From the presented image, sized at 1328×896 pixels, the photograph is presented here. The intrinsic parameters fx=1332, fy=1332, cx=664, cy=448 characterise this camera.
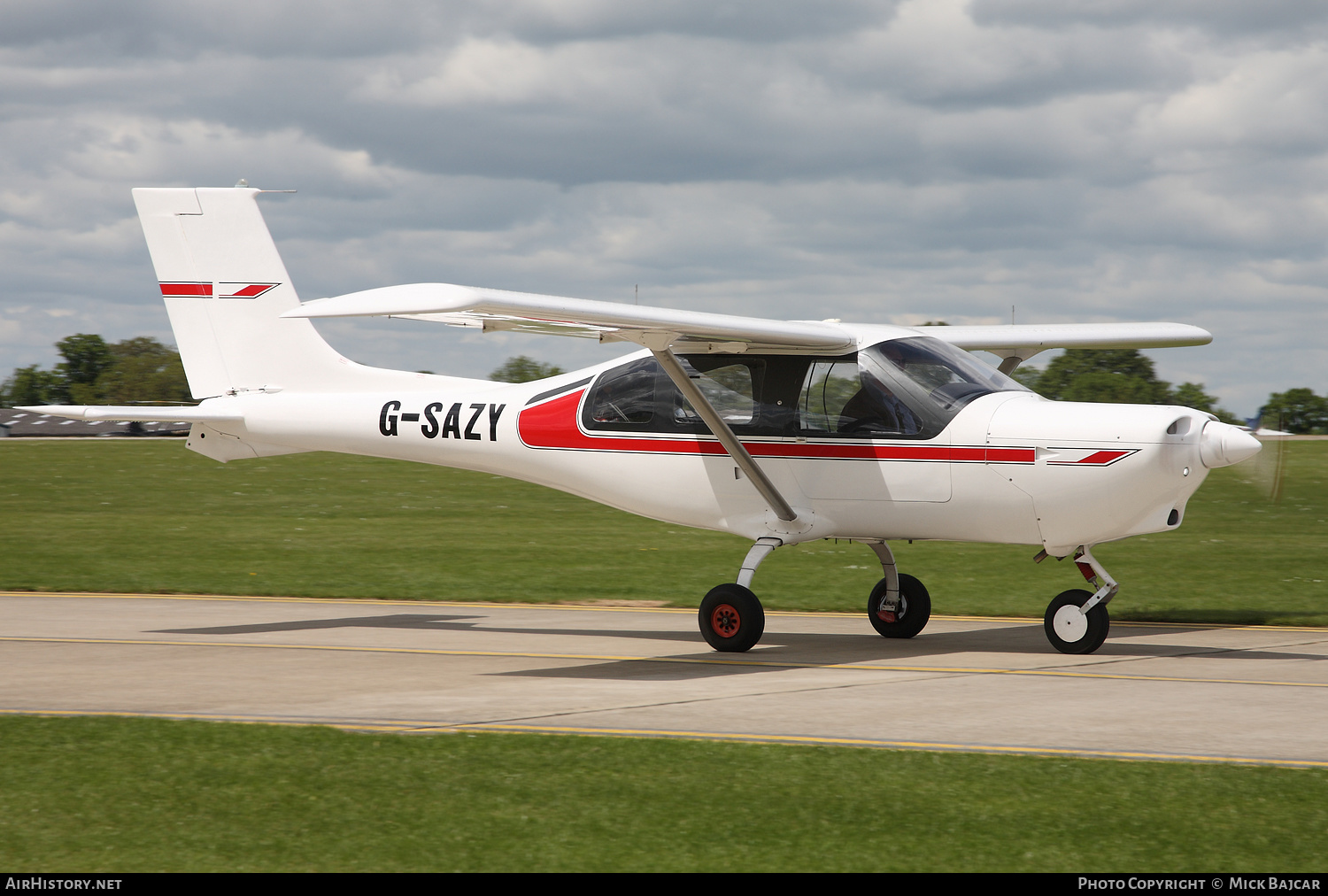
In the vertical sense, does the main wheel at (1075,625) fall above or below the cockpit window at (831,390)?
below

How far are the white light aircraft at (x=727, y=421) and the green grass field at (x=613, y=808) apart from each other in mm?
3226

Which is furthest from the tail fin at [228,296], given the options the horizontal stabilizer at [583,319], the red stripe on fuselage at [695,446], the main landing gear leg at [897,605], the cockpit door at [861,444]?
the main landing gear leg at [897,605]

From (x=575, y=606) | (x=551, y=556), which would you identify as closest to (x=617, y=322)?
(x=575, y=606)

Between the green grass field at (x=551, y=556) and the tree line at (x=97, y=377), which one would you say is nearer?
the green grass field at (x=551, y=556)

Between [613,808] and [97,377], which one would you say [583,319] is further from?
[97,377]

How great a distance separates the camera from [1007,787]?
6.78m

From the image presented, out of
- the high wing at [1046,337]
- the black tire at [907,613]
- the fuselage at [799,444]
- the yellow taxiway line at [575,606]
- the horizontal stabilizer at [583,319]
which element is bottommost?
the yellow taxiway line at [575,606]

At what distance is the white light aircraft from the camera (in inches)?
432

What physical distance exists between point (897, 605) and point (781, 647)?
1359 millimetres

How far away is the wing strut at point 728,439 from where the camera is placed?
1156 centimetres

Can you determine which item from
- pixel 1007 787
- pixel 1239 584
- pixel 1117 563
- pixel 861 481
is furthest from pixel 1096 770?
pixel 1117 563

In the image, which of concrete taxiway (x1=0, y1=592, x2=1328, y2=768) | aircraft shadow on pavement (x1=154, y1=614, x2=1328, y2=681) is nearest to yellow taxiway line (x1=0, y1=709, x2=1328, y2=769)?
concrete taxiway (x1=0, y1=592, x2=1328, y2=768)

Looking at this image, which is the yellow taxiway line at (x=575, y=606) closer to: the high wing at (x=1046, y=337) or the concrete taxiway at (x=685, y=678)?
the concrete taxiway at (x=685, y=678)

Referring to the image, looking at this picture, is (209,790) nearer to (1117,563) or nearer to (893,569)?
(893,569)
